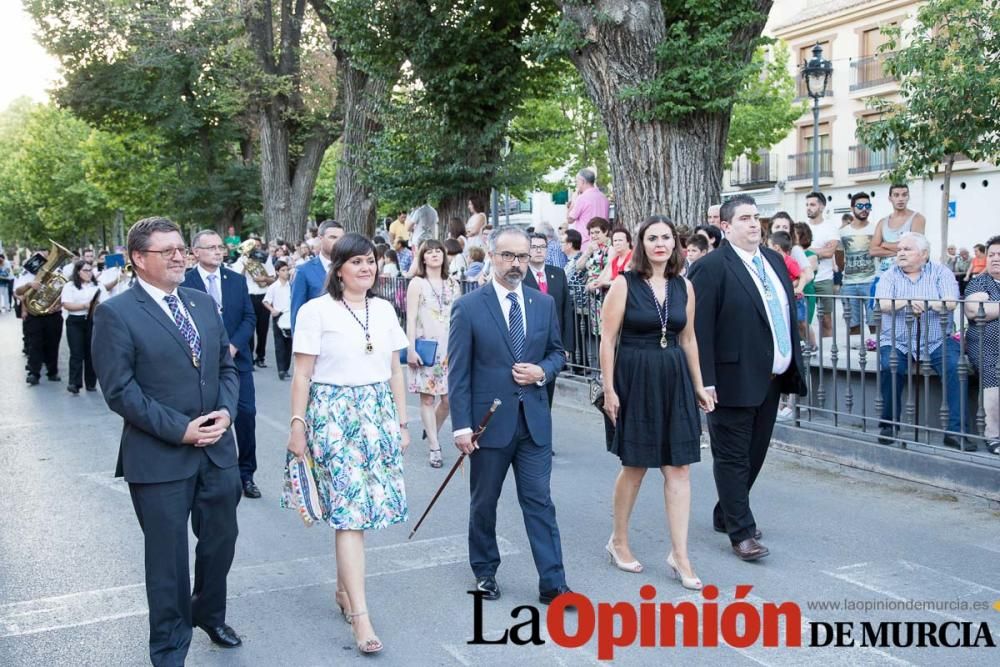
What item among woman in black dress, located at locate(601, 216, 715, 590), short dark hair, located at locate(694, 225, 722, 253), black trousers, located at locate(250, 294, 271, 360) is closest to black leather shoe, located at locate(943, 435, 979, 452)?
woman in black dress, located at locate(601, 216, 715, 590)

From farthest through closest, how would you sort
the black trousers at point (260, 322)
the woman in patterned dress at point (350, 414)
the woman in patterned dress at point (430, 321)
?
1. the black trousers at point (260, 322)
2. the woman in patterned dress at point (430, 321)
3. the woman in patterned dress at point (350, 414)

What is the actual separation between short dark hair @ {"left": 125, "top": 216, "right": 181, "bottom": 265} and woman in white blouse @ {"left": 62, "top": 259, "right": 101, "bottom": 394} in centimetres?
1103

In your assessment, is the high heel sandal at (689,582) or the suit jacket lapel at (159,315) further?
the high heel sandal at (689,582)

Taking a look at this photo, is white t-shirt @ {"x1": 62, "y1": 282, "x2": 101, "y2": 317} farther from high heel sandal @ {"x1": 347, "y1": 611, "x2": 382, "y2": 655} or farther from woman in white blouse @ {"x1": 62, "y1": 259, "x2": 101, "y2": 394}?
high heel sandal @ {"x1": 347, "y1": 611, "x2": 382, "y2": 655}

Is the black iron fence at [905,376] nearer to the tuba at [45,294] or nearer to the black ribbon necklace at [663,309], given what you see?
the black ribbon necklace at [663,309]

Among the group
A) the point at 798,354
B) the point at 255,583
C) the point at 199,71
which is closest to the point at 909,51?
the point at 798,354

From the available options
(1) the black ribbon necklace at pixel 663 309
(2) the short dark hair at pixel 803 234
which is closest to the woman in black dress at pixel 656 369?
(1) the black ribbon necklace at pixel 663 309

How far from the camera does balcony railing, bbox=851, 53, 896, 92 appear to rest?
139 feet

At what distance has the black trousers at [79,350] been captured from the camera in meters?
14.8

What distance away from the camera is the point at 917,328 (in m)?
8.00

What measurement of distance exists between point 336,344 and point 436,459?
4156mm

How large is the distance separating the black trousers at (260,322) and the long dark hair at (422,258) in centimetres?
796

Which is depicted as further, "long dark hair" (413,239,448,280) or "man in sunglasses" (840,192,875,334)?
"man in sunglasses" (840,192,875,334)

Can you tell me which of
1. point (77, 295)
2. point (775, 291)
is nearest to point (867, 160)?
point (77, 295)
